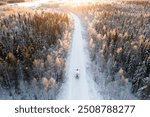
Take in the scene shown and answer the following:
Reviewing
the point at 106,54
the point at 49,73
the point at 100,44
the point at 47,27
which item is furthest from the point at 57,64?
the point at 47,27

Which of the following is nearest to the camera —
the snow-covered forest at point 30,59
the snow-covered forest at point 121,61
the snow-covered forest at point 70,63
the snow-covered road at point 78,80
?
the snow-covered road at point 78,80

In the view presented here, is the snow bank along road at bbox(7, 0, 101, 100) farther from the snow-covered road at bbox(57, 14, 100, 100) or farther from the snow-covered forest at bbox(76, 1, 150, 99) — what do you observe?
the snow-covered forest at bbox(76, 1, 150, 99)

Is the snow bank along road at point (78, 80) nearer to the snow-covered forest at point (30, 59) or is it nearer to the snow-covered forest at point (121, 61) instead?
the snow-covered forest at point (30, 59)

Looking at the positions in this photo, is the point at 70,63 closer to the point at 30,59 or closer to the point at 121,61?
the point at 30,59

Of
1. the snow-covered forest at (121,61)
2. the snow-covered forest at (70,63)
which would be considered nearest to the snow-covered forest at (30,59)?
the snow-covered forest at (70,63)

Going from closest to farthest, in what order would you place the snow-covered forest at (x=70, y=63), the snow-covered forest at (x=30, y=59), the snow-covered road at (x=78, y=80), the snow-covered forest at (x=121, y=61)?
the snow-covered road at (x=78, y=80) → the snow-covered forest at (x=70, y=63) → the snow-covered forest at (x=30, y=59) → the snow-covered forest at (x=121, y=61)

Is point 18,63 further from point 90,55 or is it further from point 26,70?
point 90,55

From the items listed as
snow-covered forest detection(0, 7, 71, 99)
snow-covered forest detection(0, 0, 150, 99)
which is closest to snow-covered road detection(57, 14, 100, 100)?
snow-covered forest detection(0, 0, 150, 99)

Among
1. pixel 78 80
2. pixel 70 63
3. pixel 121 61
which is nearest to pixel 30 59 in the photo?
pixel 70 63
